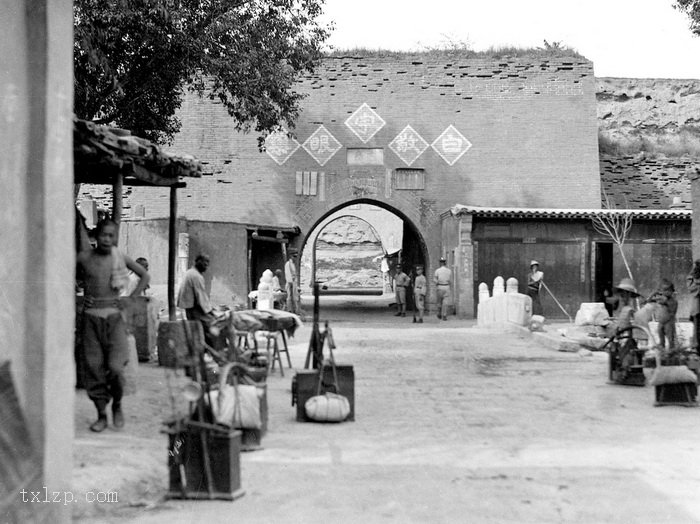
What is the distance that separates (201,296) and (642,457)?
5555mm

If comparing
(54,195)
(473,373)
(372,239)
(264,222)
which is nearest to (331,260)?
(372,239)

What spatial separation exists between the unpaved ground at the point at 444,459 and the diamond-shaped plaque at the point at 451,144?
1599 centimetres

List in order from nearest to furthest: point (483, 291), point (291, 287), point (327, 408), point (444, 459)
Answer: point (444, 459)
point (327, 408)
point (483, 291)
point (291, 287)

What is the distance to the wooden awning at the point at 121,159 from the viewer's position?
8102 millimetres

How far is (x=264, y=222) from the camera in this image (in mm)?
25172

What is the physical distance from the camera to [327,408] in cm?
740

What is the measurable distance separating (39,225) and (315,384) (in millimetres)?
4274

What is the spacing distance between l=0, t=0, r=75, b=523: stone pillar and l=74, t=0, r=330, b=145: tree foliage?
28.1 ft

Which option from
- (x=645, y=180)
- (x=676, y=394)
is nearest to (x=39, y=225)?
(x=676, y=394)

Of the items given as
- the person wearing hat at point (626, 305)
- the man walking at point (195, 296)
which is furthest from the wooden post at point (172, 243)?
the person wearing hat at point (626, 305)

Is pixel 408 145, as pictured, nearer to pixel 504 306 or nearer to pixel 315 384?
pixel 504 306

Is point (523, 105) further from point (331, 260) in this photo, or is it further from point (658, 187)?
point (331, 260)

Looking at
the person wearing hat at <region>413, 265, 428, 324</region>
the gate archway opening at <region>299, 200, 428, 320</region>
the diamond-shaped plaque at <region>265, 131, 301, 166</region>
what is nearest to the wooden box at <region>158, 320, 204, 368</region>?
the person wearing hat at <region>413, 265, 428, 324</region>

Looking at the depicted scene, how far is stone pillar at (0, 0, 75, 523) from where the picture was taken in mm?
3611
